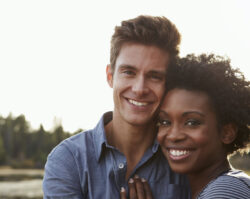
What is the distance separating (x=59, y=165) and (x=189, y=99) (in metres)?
1.23

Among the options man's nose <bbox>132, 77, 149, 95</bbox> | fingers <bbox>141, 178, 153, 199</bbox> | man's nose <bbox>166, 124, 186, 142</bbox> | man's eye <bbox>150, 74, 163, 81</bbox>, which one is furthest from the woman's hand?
man's eye <bbox>150, 74, 163, 81</bbox>

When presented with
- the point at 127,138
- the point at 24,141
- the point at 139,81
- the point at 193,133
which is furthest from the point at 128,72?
the point at 24,141

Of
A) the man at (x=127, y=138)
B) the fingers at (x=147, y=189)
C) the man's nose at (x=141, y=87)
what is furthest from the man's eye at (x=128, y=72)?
the fingers at (x=147, y=189)

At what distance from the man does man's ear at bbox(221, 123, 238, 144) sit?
63cm

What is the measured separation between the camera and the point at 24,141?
139 ft

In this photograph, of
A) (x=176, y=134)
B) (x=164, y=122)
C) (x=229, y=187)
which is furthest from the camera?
(x=164, y=122)

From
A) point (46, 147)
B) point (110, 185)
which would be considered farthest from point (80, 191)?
point (46, 147)

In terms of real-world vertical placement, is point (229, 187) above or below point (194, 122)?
below

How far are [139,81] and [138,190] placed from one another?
37.5 inches

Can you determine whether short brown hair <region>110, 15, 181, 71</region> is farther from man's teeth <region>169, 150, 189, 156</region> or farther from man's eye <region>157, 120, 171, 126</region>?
man's teeth <region>169, 150, 189, 156</region>

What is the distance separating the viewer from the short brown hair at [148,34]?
377 centimetres

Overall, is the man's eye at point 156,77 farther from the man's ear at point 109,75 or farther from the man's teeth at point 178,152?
the man's teeth at point 178,152

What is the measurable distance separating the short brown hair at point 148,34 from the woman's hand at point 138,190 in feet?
3.83

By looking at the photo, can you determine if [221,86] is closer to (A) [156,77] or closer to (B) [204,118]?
(B) [204,118]
